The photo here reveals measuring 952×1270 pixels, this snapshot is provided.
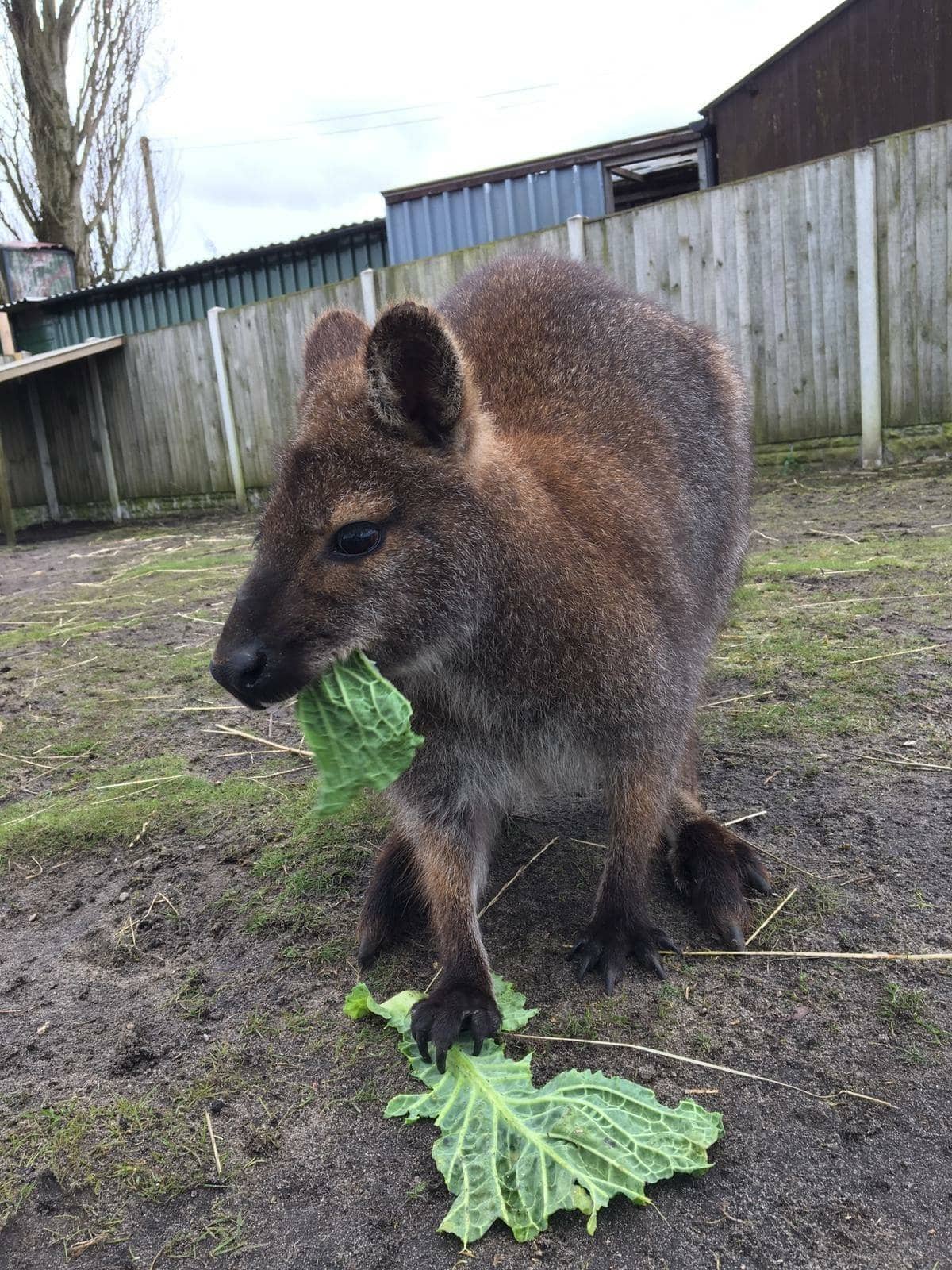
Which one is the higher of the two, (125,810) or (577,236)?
(577,236)

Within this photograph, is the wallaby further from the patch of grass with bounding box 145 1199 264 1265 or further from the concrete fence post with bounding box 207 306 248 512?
the concrete fence post with bounding box 207 306 248 512

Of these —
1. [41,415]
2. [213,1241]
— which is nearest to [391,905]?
[213,1241]

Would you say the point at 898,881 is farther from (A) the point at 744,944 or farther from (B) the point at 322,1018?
(B) the point at 322,1018

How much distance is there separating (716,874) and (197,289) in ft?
40.6

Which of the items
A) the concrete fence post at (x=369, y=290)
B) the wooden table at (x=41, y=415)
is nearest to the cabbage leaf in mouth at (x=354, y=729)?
the concrete fence post at (x=369, y=290)

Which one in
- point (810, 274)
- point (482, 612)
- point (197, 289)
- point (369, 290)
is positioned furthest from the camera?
point (197, 289)

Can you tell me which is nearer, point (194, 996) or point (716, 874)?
point (194, 996)

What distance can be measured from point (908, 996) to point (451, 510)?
4.00 ft

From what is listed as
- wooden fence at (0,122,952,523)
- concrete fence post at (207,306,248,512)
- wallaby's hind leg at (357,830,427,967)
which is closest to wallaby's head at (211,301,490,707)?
wallaby's hind leg at (357,830,427,967)

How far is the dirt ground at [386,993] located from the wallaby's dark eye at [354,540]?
2.94ft

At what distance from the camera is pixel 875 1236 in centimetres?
131

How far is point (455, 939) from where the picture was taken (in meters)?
1.98

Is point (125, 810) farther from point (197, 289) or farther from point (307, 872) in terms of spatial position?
point (197, 289)

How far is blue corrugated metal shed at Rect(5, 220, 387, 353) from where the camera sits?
37.6 feet
